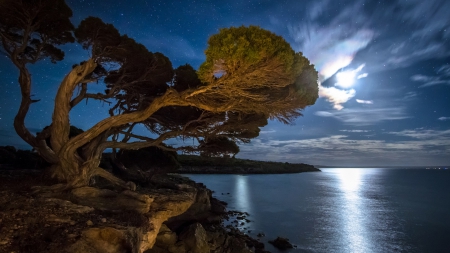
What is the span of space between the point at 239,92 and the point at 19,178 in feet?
27.6

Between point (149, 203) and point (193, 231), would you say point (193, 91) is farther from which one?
point (193, 231)

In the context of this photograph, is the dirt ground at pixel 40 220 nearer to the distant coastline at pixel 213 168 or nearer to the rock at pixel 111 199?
the rock at pixel 111 199

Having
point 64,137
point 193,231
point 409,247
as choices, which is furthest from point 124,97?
point 409,247

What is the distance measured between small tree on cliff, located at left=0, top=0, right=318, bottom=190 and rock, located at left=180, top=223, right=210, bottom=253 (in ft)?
12.6

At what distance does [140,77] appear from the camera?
1005 centimetres

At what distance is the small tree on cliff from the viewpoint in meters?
7.37

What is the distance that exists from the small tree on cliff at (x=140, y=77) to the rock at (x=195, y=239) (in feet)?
12.6

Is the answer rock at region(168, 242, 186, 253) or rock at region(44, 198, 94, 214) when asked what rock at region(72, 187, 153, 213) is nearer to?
rock at region(44, 198, 94, 214)

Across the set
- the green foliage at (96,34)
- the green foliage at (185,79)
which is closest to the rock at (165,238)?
the green foliage at (185,79)

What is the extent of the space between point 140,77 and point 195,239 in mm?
6919

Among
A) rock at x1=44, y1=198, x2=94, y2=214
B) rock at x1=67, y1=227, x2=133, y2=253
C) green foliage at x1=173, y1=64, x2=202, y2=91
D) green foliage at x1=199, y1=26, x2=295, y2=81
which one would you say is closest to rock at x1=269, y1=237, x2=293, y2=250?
green foliage at x1=173, y1=64, x2=202, y2=91

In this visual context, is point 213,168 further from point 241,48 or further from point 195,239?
point 241,48

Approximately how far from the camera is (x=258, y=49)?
712 cm

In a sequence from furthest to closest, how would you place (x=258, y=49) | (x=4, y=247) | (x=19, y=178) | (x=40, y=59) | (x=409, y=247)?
(x=409, y=247), (x=40, y=59), (x=19, y=178), (x=258, y=49), (x=4, y=247)
